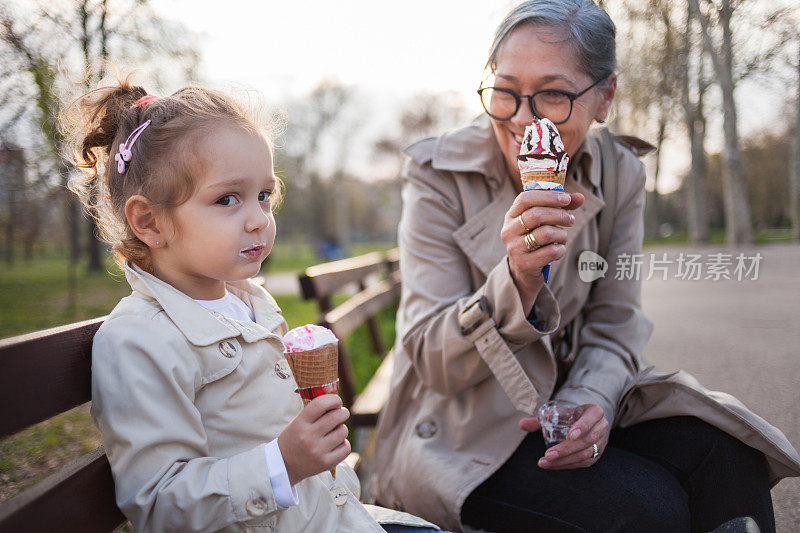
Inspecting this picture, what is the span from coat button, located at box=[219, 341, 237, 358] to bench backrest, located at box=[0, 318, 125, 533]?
0.27m

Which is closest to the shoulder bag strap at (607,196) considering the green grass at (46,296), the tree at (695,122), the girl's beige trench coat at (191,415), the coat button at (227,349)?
the tree at (695,122)

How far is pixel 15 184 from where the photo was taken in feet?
9.08

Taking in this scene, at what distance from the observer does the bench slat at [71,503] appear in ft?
3.10

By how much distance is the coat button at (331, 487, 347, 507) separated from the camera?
1465 millimetres

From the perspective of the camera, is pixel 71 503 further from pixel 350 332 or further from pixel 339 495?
pixel 350 332

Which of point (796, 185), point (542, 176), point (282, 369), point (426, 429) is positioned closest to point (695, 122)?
point (796, 185)

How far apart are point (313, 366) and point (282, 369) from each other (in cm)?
24

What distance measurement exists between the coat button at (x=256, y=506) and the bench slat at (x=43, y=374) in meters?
0.41

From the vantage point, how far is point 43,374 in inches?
42.0

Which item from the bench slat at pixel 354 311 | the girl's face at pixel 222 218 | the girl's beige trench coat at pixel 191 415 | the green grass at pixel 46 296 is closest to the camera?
the girl's beige trench coat at pixel 191 415

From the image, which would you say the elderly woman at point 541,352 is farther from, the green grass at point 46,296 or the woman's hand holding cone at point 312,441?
the green grass at point 46,296

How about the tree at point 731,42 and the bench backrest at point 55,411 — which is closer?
the bench backrest at point 55,411

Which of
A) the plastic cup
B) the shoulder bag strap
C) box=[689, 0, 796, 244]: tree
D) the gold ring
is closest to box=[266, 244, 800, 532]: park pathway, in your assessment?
the shoulder bag strap

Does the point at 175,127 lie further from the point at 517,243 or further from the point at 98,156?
the point at 517,243
